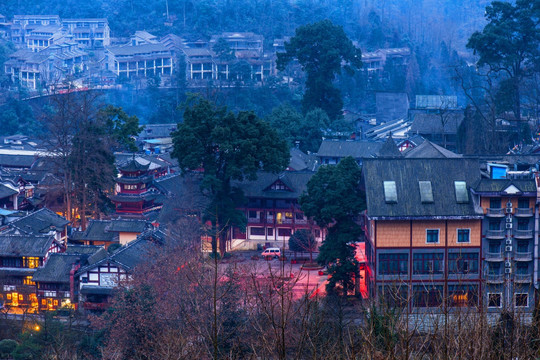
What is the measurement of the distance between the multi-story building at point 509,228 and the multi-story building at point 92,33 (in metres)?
46.8

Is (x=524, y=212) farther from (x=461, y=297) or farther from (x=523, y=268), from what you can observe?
(x=461, y=297)

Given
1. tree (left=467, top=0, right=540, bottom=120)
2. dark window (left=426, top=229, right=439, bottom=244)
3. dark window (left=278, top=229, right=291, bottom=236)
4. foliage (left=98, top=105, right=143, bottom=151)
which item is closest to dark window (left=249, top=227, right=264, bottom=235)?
dark window (left=278, top=229, right=291, bottom=236)

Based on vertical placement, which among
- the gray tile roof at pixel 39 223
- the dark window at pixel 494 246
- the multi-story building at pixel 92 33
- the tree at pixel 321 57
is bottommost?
the gray tile roof at pixel 39 223

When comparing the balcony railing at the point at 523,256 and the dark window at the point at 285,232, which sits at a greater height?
the balcony railing at the point at 523,256

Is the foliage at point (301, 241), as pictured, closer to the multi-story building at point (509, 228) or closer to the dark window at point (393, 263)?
the dark window at point (393, 263)

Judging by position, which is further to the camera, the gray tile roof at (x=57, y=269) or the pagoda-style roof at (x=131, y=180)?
the pagoda-style roof at (x=131, y=180)

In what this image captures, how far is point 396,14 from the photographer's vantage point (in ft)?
231

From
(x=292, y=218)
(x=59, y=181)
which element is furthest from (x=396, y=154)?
(x=59, y=181)

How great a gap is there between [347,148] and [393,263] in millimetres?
14835

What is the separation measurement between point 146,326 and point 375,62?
4207cm

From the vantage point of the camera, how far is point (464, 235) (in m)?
19.8

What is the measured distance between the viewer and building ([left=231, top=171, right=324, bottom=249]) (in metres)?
27.3

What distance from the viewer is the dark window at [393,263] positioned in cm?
1969

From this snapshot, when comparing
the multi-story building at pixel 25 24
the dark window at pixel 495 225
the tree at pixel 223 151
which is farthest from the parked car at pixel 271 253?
the multi-story building at pixel 25 24
